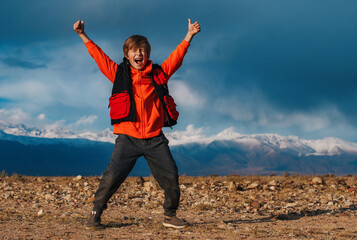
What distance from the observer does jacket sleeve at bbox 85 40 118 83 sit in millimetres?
5984

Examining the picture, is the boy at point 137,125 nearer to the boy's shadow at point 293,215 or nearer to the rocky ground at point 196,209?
the rocky ground at point 196,209

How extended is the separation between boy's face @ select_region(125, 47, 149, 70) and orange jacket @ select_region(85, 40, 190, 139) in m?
0.07

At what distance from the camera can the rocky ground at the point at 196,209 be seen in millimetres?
5723

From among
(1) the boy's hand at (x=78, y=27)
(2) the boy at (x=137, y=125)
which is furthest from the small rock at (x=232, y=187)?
(1) the boy's hand at (x=78, y=27)

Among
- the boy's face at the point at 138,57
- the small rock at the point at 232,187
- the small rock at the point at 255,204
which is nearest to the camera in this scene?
the boy's face at the point at 138,57

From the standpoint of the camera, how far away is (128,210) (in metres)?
8.64

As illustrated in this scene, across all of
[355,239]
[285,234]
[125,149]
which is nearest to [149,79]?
[125,149]

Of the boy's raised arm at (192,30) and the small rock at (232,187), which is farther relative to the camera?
the small rock at (232,187)

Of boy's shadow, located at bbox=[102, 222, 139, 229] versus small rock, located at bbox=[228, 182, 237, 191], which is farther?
small rock, located at bbox=[228, 182, 237, 191]

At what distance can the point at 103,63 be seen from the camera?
599cm

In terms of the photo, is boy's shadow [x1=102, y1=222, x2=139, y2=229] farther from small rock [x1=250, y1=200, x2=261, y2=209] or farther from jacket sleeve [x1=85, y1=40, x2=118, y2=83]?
small rock [x1=250, y1=200, x2=261, y2=209]

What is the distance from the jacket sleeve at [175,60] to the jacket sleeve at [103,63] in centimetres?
81

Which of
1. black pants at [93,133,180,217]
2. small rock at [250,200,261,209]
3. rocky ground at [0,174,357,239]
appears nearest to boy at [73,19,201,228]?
black pants at [93,133,180,217]

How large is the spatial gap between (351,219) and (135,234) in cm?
426
